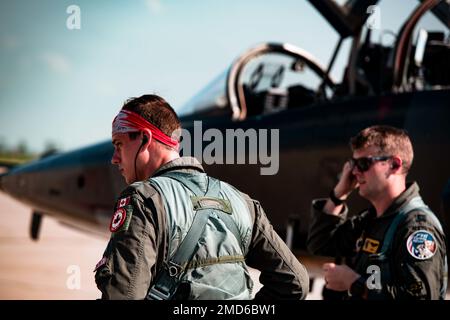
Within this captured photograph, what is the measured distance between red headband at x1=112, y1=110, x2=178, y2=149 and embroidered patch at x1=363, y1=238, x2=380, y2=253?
122 centimetres

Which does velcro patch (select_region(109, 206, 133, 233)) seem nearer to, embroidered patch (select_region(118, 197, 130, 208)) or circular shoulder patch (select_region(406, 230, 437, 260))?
embroidered patch (select_region(118, 197, 130, 208))

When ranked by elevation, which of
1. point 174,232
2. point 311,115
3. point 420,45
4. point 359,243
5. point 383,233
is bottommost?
point 359,243

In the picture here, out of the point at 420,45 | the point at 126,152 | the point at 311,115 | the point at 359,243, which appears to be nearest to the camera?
the point at 126,152

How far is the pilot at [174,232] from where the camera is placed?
5.39 ft

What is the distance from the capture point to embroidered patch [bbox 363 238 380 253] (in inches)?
106

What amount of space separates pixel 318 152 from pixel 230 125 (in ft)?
4.00

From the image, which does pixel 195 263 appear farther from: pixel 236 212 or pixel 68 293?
pixel 68 293

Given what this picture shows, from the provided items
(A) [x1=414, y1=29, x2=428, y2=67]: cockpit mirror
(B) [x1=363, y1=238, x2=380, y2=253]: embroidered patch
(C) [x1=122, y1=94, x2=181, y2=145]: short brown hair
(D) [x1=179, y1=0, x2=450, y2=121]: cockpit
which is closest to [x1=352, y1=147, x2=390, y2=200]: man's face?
(B) [x1=363, y1=238, x2=380, y2=253]: embroidered patch

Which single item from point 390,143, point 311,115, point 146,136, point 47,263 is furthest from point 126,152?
point 47,263

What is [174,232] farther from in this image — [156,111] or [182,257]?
[156,111]

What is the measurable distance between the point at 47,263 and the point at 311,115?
37.4 feet

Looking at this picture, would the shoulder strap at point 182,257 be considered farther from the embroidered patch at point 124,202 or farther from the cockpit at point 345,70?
the cockpit at point 345,70

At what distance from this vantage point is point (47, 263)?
14.6 metres
